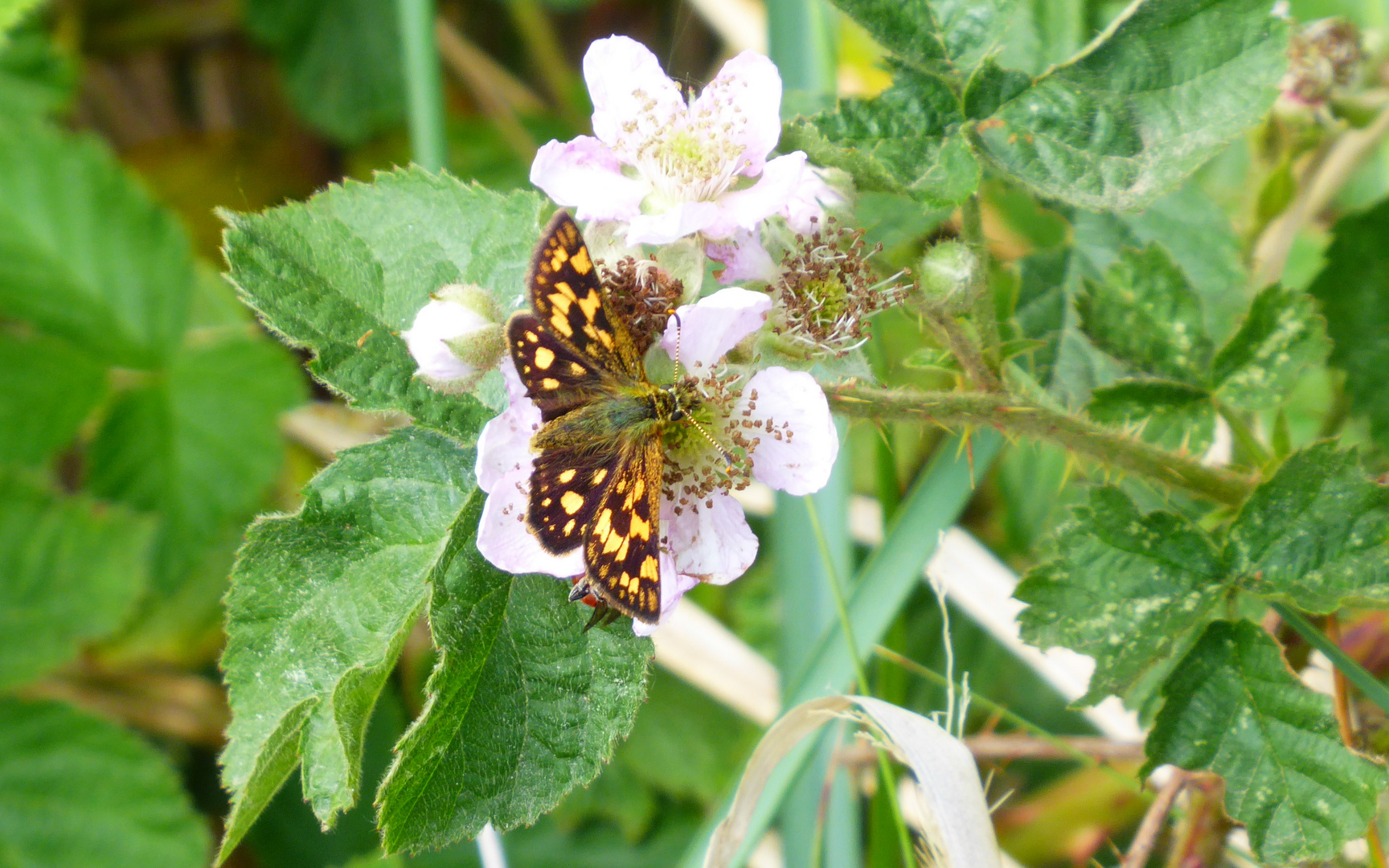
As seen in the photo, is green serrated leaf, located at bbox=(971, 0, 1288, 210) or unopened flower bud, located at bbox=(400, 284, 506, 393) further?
green serrated leaf, located at bbox=(971, 0, 1288, 210)

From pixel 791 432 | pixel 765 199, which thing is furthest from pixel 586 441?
pixel 765 199

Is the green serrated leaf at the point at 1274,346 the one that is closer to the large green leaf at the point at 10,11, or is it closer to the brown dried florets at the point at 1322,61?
the brown dried florets at the point at 1322,61

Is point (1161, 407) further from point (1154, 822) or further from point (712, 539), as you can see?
point (712, 539)

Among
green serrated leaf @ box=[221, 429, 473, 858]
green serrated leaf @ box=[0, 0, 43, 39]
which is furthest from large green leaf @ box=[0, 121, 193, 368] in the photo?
green serrated leaf @ box=[221, 429, 473, 858]

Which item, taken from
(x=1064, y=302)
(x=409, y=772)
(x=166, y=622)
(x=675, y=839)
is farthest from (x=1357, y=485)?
(x=166, y=622)

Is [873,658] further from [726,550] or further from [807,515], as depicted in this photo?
[726,550]

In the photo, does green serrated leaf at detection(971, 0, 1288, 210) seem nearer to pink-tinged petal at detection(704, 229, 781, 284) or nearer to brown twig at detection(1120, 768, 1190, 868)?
pink-tinged petal at detection(704, 229, 781, 284)

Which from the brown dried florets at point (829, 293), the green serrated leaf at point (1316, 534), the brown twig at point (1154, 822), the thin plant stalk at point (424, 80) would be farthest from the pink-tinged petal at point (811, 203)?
the thin plant stalk at point (424, 80)
